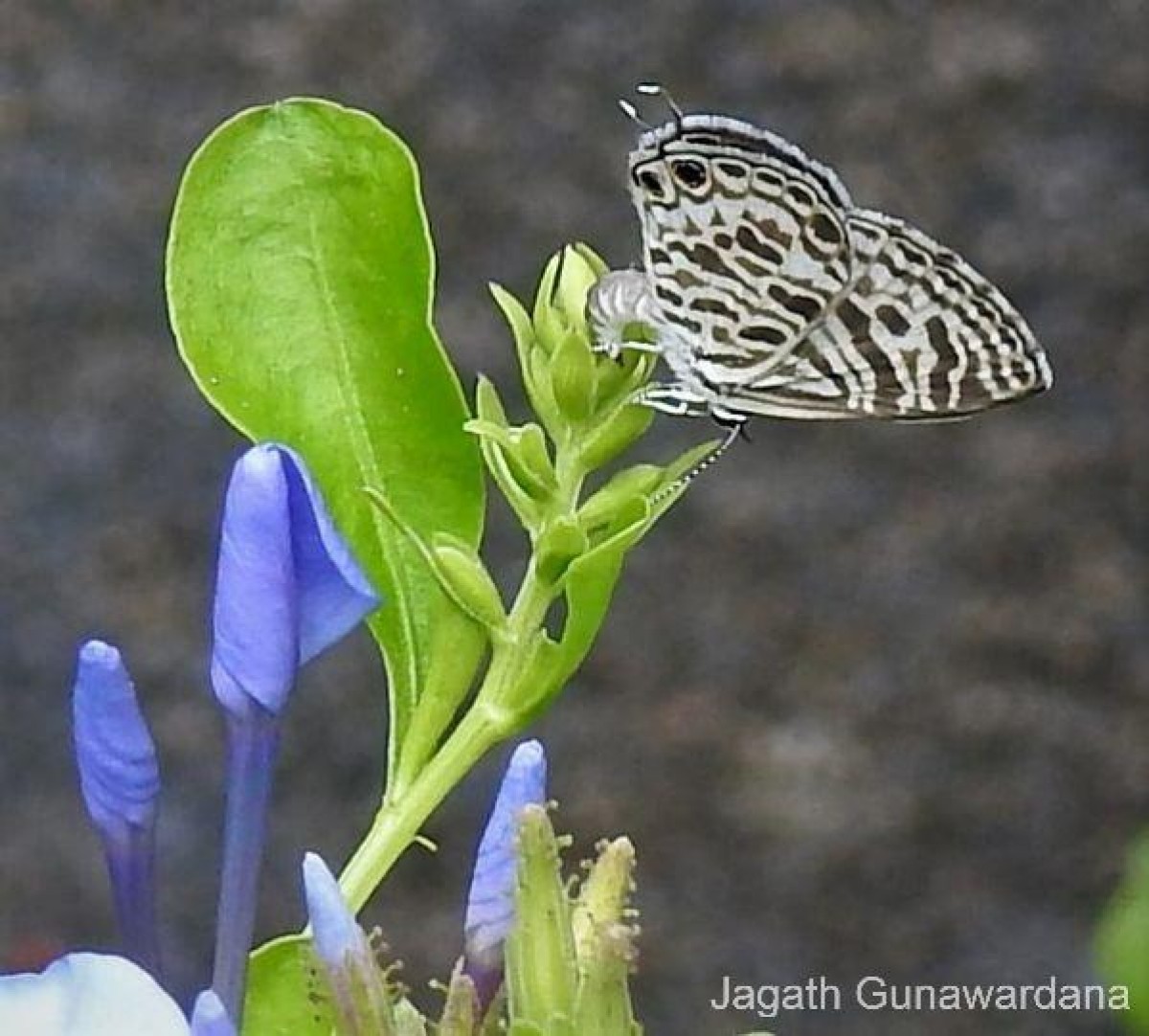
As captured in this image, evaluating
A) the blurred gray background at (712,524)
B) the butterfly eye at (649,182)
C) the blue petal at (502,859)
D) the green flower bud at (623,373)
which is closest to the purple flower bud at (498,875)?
the blue petal at (502,859)

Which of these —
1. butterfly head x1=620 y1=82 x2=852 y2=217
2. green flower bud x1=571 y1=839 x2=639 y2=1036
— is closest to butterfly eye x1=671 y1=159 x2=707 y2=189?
butterfly head x1=620 y1=82 x2=852 y2=217

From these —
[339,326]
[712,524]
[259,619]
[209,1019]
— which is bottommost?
[209,1019]

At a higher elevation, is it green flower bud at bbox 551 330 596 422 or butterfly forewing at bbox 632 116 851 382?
butterfly forewing at bbox 632 116 851 382

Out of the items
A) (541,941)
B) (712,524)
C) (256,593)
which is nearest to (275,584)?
(256,593)

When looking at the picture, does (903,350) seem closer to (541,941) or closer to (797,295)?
(797,295)

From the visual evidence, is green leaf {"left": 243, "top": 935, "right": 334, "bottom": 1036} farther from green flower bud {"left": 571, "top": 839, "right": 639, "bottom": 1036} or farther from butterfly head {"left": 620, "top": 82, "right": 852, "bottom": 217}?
butterfly head {"left": 620, "top": 82, "right": 852, "bottom": 217}

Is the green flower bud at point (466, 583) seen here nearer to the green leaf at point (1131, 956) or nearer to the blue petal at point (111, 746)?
the blue petal at point (111, 746)
